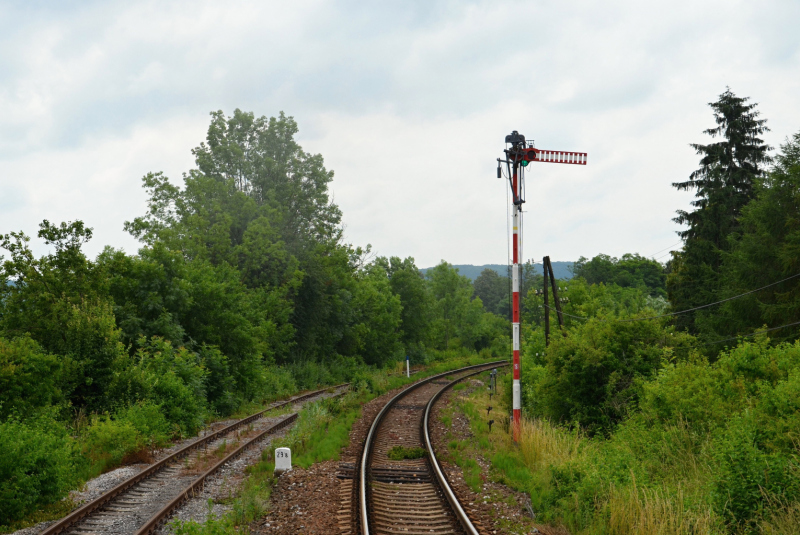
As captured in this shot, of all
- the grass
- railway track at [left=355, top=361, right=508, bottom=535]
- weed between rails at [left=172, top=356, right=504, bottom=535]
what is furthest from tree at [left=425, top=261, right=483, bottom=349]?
the grass

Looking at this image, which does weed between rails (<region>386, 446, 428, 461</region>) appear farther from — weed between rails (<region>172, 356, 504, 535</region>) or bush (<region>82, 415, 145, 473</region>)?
bush (<region>82, 415, 145, 473</region>)

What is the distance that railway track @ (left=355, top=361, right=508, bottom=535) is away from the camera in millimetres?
8258

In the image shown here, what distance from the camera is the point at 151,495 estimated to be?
396 inches

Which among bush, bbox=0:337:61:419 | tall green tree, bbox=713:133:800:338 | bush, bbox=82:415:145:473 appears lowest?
bush, bbox=82:415:145:473

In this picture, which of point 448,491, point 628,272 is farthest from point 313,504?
point 628,272

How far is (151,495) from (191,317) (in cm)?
1451

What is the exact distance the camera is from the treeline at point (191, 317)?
484 inches

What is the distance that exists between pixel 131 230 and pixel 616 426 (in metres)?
31.1

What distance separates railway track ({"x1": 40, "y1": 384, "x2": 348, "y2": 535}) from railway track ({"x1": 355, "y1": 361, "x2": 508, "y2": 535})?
A: 309cm

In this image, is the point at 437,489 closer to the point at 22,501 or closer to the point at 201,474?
the point at 201,474

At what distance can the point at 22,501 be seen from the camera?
8359 millimetres

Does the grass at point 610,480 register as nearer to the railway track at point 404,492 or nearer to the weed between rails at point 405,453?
the weed between rails at point 405,453

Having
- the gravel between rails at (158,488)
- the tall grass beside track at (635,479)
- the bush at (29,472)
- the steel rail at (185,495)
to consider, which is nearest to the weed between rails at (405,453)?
the tall grass beside track at (635,479)

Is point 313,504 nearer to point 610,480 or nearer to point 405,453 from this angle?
point 405,453
